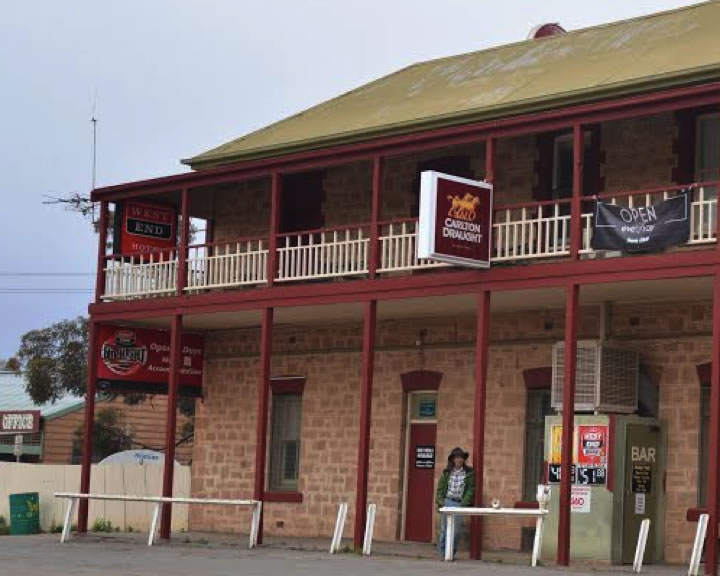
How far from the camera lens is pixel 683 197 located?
20.3 meters

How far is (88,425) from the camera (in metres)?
27.8

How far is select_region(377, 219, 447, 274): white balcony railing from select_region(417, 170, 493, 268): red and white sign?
1.85ft

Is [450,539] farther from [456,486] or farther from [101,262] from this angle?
[101,262]

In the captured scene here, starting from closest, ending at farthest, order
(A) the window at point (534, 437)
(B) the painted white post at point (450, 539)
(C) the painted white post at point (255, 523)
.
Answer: (B) the painted white post at point (450, 539) → (C) the painted white post at point (255, 523) → (A) the window at point (534, 437)

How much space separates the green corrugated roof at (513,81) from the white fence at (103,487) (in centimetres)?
642

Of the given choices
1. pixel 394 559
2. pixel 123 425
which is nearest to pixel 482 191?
pixel 394 559

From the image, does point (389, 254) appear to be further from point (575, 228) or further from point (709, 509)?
point (709, 509)

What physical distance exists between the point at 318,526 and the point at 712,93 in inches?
457

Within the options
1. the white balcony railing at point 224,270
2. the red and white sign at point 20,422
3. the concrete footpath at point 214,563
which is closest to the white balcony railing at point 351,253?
the white balcony railing at point 224,270

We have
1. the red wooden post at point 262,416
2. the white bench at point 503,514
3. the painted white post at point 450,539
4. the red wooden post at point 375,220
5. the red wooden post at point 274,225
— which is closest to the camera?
the white bench at point 503,514

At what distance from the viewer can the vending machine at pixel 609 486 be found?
864 inches

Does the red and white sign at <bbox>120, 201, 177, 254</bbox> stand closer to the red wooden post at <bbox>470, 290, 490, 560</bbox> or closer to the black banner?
the red wooden post at <bbox>470, 290, 490, 560</bbox>

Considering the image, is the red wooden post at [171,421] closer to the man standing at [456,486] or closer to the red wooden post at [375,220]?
the red wooden post at [375,220]

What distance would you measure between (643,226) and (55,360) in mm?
31553
